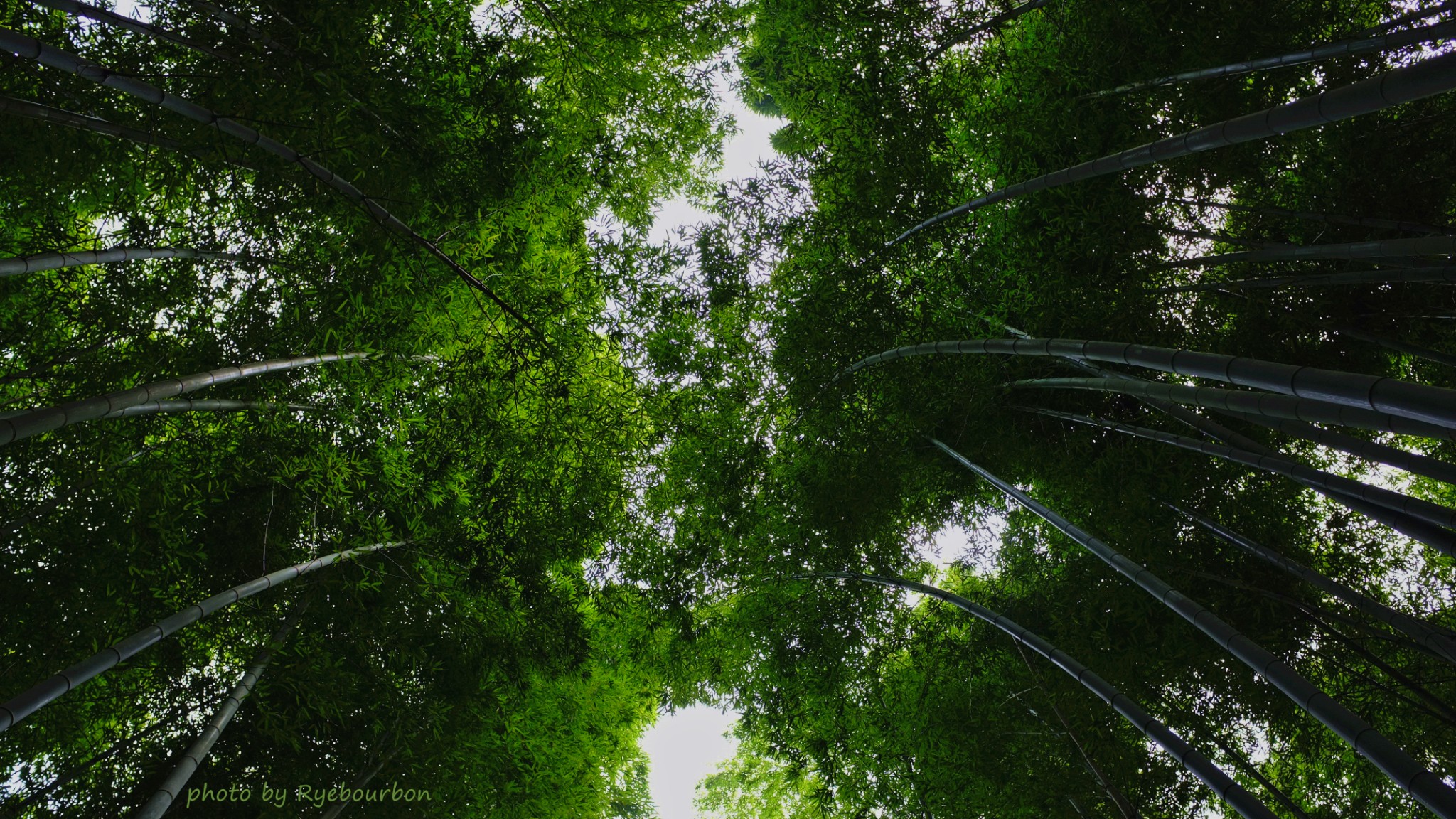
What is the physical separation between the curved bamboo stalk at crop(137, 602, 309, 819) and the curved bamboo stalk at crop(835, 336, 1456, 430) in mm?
3535

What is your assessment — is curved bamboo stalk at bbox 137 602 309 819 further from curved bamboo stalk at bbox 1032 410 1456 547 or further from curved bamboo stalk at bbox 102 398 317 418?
curved bamboo stalk at bbox 1032 410 1456 547

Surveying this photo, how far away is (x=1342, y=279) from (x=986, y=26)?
194cm

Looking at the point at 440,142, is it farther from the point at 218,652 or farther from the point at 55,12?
the point at 218,652

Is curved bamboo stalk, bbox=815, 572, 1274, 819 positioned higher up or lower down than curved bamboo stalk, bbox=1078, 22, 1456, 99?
lower down

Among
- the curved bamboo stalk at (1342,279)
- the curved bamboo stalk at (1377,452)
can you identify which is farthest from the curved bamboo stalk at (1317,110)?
the curved bamboo stalk at (1342,279)

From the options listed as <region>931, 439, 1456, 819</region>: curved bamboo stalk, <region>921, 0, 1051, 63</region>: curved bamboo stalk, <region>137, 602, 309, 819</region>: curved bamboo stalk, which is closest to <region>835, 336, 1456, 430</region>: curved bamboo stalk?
<region>931, 439, 1456, 819</region>: curved bamboo stalk

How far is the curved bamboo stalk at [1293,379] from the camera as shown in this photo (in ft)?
4.68

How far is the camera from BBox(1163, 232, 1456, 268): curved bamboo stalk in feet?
6.34

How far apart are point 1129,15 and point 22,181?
530 cm

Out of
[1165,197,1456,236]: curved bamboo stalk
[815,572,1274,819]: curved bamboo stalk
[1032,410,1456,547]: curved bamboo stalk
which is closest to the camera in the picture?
[1032,410,1456,547]: curved bamboo stalk

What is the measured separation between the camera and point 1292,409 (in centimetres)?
189

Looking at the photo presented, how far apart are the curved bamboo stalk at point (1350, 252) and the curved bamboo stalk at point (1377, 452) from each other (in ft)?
1.75

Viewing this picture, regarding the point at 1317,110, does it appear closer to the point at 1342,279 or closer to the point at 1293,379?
the point at 1293,379

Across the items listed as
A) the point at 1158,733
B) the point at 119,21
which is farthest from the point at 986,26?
the point at 119,21
